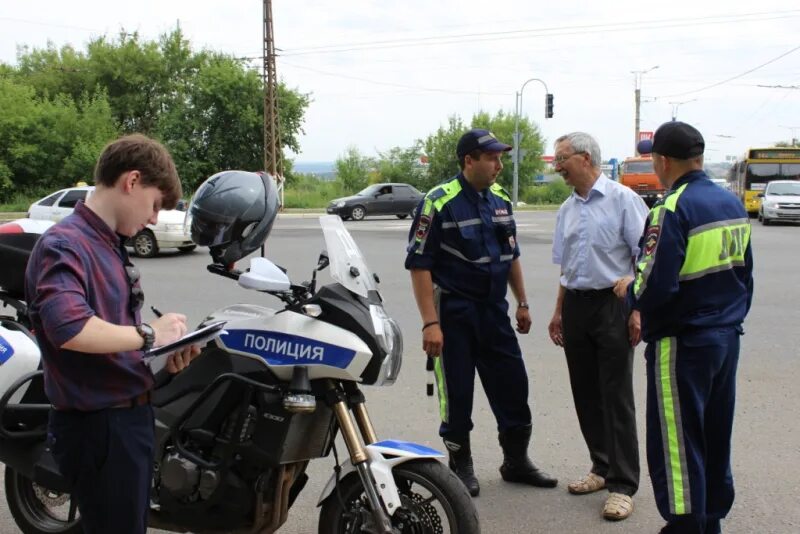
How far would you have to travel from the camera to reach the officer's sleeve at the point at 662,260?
3229mm

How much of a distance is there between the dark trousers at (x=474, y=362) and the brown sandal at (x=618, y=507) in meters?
0.60

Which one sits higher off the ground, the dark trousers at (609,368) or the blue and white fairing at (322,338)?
the blue and white fairing at (322,338)

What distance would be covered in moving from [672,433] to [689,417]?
0.10m

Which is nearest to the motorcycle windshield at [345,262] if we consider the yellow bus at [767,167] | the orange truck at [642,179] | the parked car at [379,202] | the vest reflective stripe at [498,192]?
the vest reflective stripe at [498,192]

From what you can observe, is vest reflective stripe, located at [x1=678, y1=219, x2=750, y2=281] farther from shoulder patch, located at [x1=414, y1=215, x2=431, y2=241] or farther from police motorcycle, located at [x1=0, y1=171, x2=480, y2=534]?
shoulder patch, located at [x1=414, y1=215, x2=431, y2=241]

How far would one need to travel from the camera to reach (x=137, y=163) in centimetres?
236

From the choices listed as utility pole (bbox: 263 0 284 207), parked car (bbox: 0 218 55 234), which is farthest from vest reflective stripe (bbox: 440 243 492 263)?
utility pole (bbox: 263 0 284 207)

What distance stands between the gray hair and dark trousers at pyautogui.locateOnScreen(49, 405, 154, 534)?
2652 mm

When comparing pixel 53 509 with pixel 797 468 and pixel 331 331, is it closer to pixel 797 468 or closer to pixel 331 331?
pixel 331 331

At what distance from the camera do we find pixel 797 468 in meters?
4.49

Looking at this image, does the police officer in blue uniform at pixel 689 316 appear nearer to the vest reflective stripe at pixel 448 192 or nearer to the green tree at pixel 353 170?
the vest reflective stripe at pixel 448 192

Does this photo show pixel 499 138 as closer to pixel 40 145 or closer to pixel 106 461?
pixel 40 145

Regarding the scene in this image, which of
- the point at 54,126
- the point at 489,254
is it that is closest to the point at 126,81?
the point at 54,126

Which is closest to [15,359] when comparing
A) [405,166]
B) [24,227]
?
[24,227]
